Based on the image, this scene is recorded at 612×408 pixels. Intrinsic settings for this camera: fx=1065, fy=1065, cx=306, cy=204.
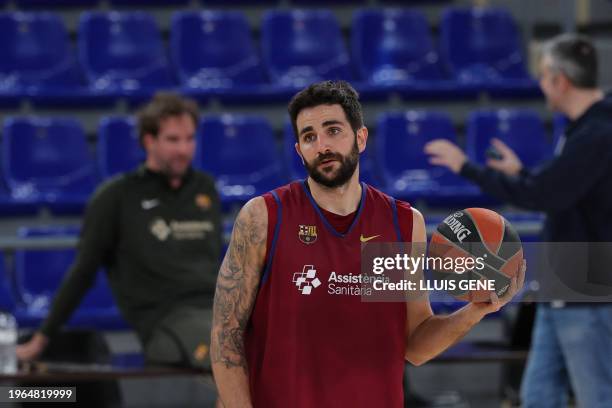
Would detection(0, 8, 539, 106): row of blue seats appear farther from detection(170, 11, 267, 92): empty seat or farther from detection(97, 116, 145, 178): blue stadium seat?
detection(97, 116, 145, 178): blue stadium seat

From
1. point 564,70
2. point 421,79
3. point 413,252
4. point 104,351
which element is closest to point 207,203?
point 104,351

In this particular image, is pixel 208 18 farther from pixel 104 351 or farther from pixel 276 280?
pixel 276 280

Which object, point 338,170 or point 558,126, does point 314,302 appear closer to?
point 338,170

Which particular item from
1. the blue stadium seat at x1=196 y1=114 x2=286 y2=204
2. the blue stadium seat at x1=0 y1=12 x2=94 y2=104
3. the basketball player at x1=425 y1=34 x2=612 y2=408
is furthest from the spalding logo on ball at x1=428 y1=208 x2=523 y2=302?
the blue stadium seat at x1=0 y1=12 x2=94 y2=104

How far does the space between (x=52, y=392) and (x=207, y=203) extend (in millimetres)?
1097

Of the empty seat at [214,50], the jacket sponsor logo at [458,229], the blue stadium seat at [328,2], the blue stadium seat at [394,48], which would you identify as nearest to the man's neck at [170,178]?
the jacket sponsor logo at [458,229]

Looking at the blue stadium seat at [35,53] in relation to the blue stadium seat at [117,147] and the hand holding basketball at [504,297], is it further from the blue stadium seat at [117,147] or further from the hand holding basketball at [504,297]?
the hand holding basketball at [504,297]

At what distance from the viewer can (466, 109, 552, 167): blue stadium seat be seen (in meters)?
7.27

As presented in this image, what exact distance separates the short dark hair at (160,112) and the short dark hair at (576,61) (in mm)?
1659

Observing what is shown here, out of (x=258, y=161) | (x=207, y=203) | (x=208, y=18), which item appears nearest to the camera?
(x=207, y=203)

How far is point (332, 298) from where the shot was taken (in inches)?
108

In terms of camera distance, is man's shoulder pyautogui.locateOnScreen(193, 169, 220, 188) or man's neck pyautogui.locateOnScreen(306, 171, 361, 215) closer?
man's neck pyautogui.locateOnScreen(306, 171, 361, 215)

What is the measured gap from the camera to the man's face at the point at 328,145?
2732 mm

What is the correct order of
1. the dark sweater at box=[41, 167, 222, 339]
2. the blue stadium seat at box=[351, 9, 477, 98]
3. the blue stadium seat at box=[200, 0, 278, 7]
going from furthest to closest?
the blue stadium seat at box=[200, 0, 278, 7] → the blue stadium seat at box=[351, 9, 477, 98] → the dark sweater at box=[41, 167, 222, 339]
